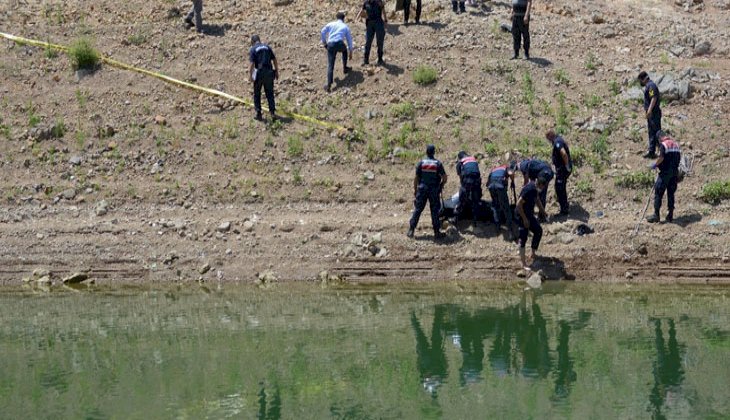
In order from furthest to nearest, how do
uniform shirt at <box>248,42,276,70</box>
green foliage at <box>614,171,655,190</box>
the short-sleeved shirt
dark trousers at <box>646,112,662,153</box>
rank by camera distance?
uniform shirt at <box>248,42,276,70</box>
dark trousers at <box>646,112,662,153</box>
green foliage at <box>614,171,655,190</box>
the short-sleeved shirt

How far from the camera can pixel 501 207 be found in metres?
19.0

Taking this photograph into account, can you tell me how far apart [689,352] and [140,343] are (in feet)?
25.6

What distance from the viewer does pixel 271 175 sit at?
71.1 feet

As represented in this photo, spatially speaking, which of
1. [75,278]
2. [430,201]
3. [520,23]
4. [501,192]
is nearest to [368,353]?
[430,201]

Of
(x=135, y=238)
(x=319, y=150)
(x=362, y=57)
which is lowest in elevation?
(x=135, y=238)

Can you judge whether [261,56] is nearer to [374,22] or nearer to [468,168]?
[374,22]

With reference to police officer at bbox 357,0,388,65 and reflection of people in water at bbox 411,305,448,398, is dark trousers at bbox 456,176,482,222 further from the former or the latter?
police officer at bbox 357,0,388,65

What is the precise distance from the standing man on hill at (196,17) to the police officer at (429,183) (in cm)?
936

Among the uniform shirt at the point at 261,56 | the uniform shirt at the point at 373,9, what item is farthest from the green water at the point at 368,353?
the uniform shirt at the point at 373,9

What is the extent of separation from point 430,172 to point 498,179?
1228 millimetres

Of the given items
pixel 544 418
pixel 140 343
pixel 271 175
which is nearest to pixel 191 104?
pixel 271 175

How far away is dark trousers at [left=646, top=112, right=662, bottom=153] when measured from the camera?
20.5 m

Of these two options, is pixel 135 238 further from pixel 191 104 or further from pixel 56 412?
A: pixel 56 412

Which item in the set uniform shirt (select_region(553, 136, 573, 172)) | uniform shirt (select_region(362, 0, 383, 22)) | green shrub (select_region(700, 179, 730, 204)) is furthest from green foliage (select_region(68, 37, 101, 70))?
green shrub (select_region(700, 179, 730, 204))
